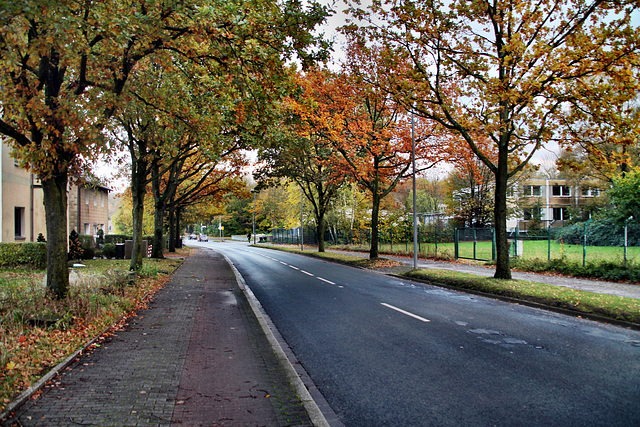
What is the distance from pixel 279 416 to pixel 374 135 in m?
18.9

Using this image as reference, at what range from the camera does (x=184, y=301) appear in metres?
11.0

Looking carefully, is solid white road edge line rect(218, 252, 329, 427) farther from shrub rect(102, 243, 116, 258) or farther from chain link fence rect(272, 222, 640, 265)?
shrub rect(102, 243, 116, 258)

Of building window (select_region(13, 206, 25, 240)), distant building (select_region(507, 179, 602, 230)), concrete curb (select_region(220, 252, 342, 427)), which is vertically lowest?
concrete curb (select_region(220, 252, 342, 427))

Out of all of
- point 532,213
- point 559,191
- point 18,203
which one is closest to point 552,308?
point 18,203

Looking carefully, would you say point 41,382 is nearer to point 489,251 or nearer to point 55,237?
point 55,237

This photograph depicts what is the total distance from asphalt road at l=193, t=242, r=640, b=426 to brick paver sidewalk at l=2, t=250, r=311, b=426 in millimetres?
Result: 746

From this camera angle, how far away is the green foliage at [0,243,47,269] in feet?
55.0

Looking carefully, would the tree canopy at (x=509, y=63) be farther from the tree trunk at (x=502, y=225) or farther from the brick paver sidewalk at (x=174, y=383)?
the brick paver sidewalk at (x=174, y=383)

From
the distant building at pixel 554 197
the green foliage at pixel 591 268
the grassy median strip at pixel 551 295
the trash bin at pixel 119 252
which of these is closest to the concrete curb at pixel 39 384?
the grassy median strip at pixel 551 295

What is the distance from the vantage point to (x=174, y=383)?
4.93 m

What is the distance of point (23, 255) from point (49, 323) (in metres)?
12.6

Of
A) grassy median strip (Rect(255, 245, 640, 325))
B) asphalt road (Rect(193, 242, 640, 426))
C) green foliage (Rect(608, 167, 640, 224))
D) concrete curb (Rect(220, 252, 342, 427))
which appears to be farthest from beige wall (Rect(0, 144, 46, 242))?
green foliage (Rect(608, 167, 640, 224))

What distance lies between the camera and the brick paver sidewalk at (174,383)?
4.02 m

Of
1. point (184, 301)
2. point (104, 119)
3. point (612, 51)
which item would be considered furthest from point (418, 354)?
point (612, 51)
